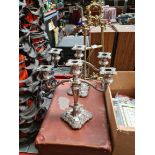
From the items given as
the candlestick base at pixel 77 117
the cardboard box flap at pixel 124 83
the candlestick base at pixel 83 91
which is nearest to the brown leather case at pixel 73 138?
the candlestick base at pixel 77 117

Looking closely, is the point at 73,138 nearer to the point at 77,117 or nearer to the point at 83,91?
the point at 77,117

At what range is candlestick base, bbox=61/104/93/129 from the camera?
3.33ft

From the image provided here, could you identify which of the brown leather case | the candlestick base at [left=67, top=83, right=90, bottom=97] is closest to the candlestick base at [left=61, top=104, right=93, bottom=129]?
the brown leather case

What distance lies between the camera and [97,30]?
168 centimetres

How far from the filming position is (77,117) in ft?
3.43

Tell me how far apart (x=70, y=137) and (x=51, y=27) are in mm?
2087

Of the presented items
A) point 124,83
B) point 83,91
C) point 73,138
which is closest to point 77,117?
point 73,138

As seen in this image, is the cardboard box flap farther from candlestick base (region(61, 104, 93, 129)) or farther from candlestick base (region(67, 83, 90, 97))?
candlestick base (region(61, 104, 93, 129))

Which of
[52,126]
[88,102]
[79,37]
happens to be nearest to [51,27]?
[79,37]

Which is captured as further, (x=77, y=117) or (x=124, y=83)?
(x=124, y=83)

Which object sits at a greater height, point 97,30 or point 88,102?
point 97,30

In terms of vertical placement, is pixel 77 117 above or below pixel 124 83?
below

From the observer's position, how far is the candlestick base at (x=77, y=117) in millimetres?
1014
